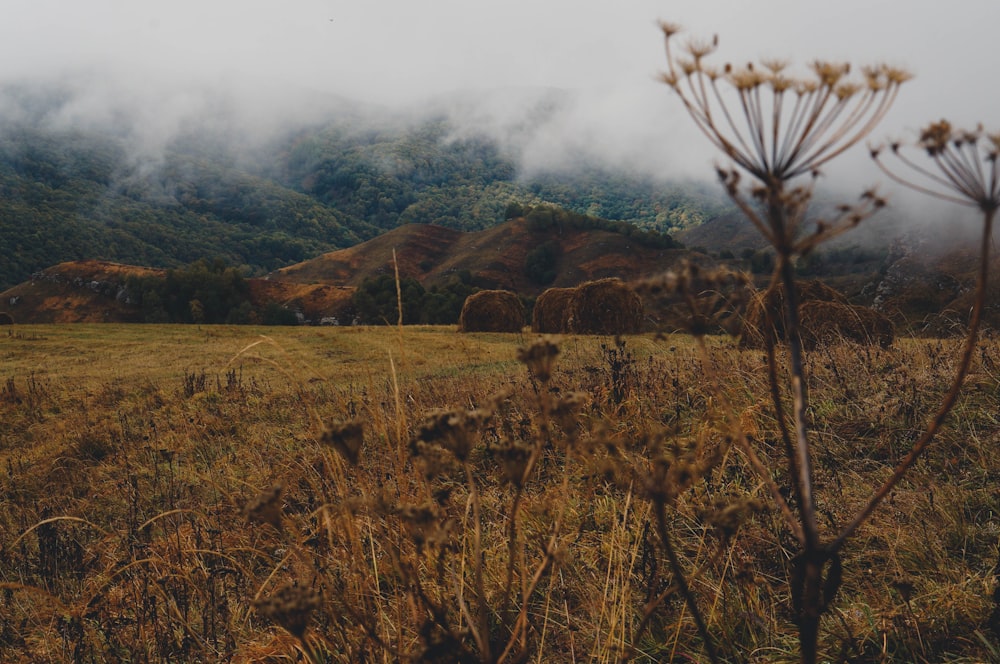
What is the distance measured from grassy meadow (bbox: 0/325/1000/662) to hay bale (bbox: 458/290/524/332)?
813 inches

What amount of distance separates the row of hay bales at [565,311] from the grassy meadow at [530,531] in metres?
16.9

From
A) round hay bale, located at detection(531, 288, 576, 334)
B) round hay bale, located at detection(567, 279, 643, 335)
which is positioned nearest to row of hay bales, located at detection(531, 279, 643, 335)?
round hay bale, located at detection(567, 279, 643, 335)

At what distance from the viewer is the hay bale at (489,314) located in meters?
29.2

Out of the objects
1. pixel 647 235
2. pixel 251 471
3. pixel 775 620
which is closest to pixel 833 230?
pixel 775 620

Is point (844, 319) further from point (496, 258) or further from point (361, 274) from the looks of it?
point (361, 274)

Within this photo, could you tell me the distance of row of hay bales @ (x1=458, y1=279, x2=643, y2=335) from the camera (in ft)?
82.1

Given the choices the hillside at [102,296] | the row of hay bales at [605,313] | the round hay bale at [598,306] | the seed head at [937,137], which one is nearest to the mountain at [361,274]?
the hillside at [102,296]

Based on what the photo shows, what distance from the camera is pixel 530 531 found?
134 inches

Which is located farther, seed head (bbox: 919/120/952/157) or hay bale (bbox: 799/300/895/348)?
hay bale (bbox: 799/300/895/348)

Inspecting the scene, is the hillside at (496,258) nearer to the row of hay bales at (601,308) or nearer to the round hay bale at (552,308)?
the round hay bale at (552,308)

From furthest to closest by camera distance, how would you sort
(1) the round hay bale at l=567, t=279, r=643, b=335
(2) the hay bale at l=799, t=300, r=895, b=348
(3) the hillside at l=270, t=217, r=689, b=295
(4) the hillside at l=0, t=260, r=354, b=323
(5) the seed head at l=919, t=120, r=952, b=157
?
(3) the hillside at l=270, t=217, r=689, b=295
(4) the hillside at l=0, t=260, r=354, b=323
(1) the round hay bale at l=567, t=279, r=643, b=335
(2) the hay bale at l=799, t=300, r=895, b=348
(5) the seed head at l=919, t=120, r=952, b=157

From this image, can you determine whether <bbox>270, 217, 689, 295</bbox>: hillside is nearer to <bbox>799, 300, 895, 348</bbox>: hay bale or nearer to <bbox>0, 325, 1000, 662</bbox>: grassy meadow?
<bbox>799, 300, 895, 348</bbox>: hay bale

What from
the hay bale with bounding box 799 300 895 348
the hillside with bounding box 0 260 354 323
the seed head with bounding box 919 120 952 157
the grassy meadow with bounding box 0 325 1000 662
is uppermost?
the hillside with bounding box 0 260 354 323

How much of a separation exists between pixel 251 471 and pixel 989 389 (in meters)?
7.00
